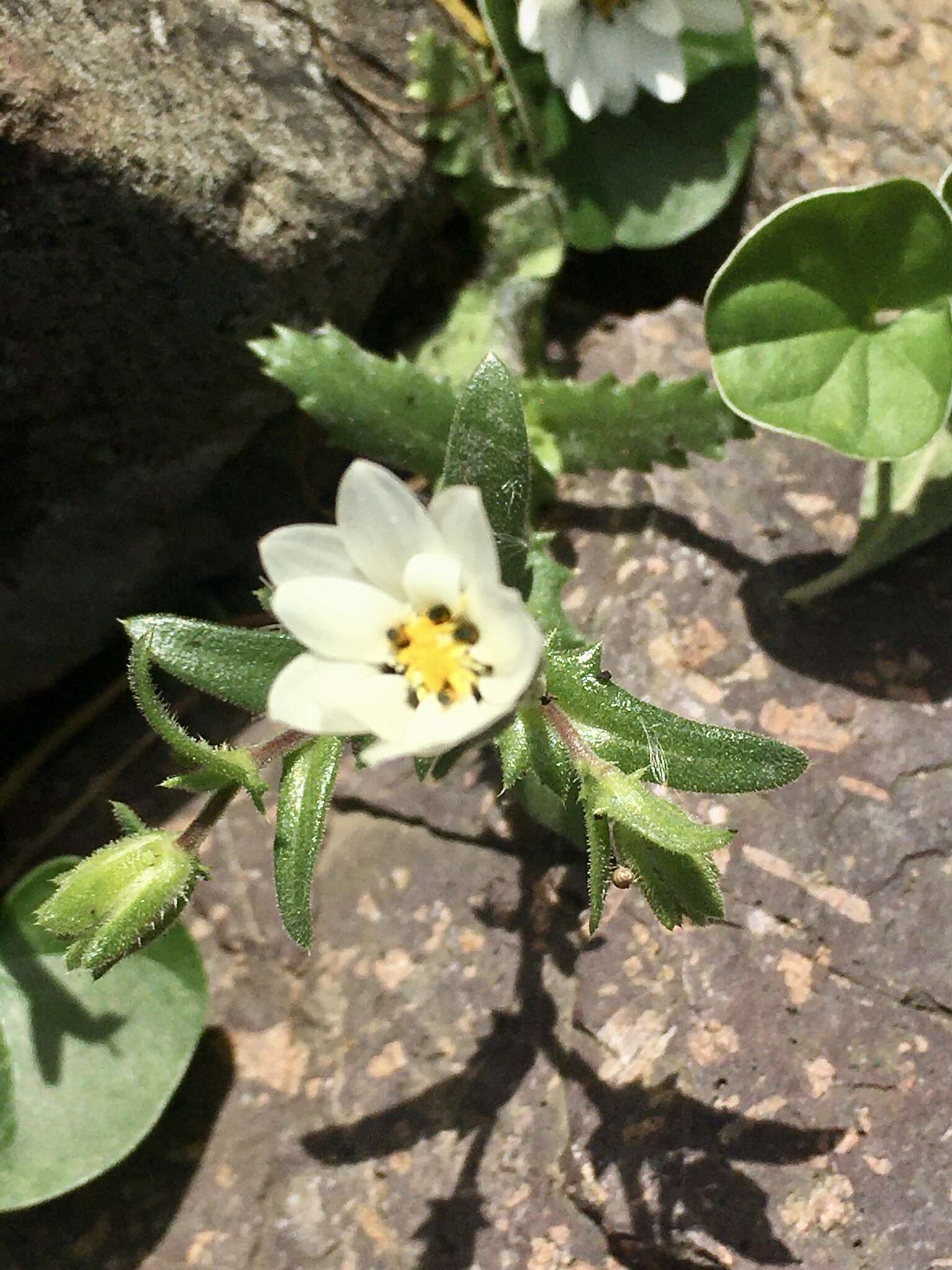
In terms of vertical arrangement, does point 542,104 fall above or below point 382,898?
above

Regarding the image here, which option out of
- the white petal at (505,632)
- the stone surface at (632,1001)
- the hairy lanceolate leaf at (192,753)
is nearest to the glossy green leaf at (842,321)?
the stone surface at (632,1001)

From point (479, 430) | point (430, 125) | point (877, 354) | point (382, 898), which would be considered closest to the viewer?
point (479, 430)

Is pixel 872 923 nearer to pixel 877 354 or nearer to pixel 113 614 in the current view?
pixel 877 354

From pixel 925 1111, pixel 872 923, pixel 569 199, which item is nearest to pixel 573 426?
pixel 569 199

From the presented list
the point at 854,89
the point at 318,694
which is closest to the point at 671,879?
the point at 318,694

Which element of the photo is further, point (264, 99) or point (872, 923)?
point (264, 99)

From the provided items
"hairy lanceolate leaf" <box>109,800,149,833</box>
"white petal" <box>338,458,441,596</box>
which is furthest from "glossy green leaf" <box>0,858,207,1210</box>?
"white petal" <box>338,458,441,596</box>

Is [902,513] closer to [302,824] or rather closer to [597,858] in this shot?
[597,858]

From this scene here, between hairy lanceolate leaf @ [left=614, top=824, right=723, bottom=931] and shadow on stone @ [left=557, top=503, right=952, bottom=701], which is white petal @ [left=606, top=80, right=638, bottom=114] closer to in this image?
shadow on stone @ [left=557, top=503, right=952, bottom=701]
